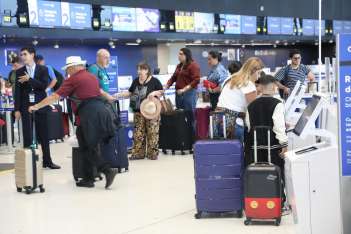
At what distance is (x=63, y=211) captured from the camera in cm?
608

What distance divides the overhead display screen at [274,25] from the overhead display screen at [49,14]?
10.2m

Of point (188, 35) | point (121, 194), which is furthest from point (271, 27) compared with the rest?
point (121, 194)

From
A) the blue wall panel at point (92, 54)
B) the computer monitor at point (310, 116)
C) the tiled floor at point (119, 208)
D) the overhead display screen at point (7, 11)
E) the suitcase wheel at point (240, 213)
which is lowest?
the tiled floor at point (119, 208)

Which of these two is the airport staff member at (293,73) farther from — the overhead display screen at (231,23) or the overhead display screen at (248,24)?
the overhead display screen at (248,24)

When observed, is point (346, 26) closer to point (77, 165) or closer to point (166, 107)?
point (166, 107)

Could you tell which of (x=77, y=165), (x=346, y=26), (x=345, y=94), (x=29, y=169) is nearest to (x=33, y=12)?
(x=77, y=165)

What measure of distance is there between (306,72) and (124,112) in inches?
112

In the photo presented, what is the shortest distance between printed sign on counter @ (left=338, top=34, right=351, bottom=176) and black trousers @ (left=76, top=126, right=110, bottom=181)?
3.57 m

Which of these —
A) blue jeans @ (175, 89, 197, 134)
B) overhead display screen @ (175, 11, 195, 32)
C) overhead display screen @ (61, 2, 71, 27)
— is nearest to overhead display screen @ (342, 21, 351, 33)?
overhead display screen @ (175, 11, 195, 32)

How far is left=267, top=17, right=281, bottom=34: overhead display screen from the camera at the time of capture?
23.2 m

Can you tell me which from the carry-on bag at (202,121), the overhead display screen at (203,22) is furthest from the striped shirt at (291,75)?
the overhead display screen at (203,22)

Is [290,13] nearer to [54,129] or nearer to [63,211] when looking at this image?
[54,129]

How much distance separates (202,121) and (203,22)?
34.4 ft

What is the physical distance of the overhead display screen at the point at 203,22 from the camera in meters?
19.7
